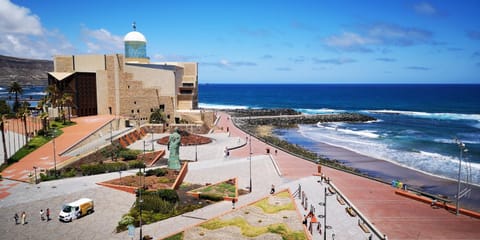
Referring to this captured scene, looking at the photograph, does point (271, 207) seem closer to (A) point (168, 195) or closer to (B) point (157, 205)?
(A) point (168, 195)

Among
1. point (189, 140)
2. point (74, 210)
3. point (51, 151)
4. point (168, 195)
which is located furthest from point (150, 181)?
point (189, 140)

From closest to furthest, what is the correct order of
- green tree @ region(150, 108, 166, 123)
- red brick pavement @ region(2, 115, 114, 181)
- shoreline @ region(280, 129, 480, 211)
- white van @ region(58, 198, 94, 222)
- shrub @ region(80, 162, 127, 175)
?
white van @ region(58, 198, 94, 222)
shoreline @ region(280, 129, 480, 211)
red brick pavement @ region(2, 115, 114, 181)
shrub @ region(80, 162, 127, 175)
green tree @ region(150, 108, 166, 123)

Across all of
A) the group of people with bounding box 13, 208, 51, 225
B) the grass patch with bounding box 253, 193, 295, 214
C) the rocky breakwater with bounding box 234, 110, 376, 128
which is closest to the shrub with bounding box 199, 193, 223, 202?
the grass patch with bounding box 253, 193, 295, 214

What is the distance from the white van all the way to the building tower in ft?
120

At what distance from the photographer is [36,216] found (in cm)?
2266

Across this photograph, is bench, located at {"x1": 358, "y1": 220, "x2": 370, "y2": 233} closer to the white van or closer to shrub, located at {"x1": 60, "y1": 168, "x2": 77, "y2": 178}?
the white van

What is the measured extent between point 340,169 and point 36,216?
83.8 ft

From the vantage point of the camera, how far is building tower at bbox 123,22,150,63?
56041mm

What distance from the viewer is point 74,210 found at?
22328 mm

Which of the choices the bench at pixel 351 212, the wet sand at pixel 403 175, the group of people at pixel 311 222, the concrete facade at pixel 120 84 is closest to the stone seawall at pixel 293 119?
the concrete facade at pixel 120 84

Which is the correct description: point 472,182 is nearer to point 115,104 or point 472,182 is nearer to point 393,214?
point 393,214

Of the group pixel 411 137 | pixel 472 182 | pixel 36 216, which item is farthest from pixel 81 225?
pixel 411 137

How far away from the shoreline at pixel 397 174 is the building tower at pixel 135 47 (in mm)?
27506

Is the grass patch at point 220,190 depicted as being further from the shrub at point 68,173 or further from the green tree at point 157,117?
the green tree at point 157,117
